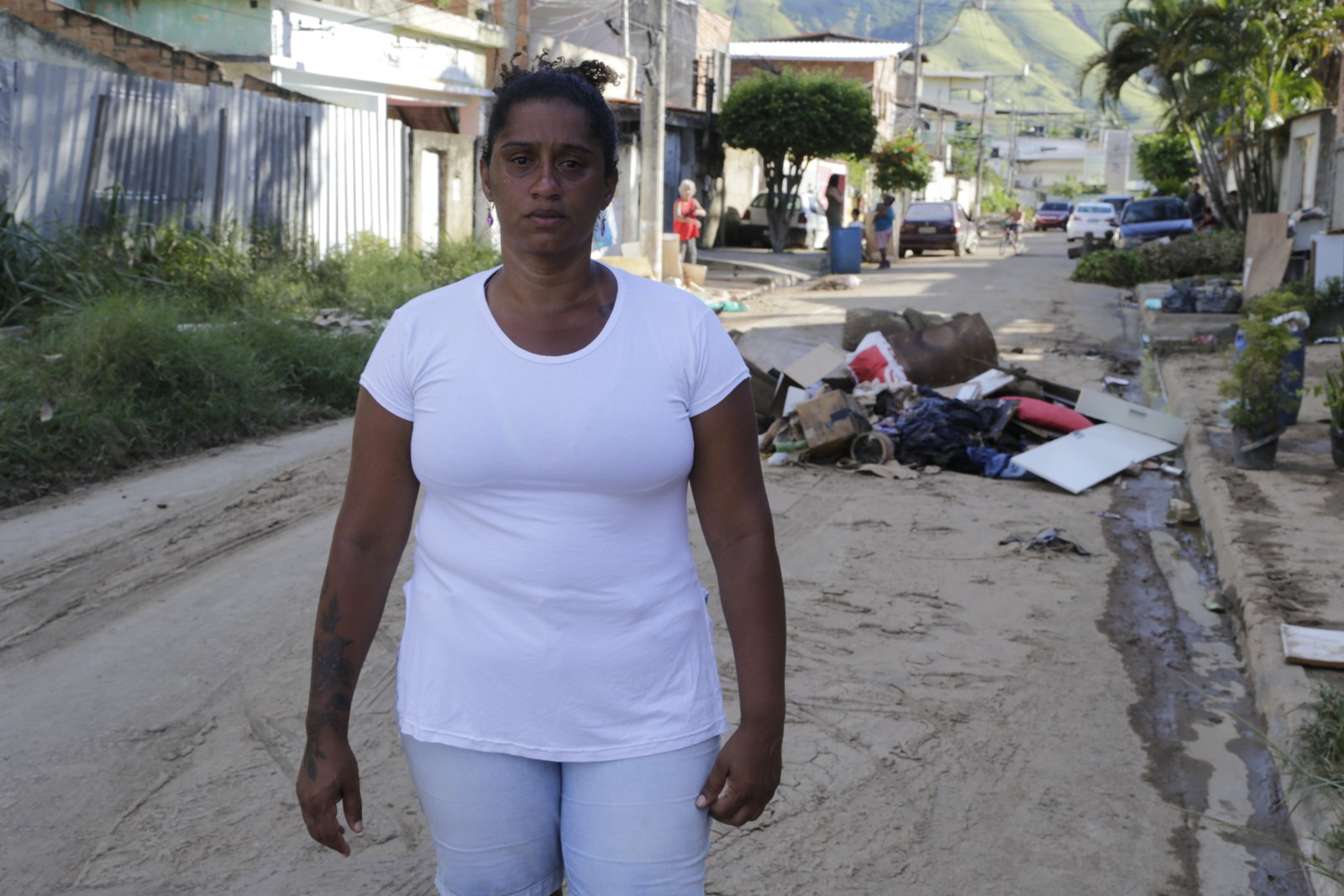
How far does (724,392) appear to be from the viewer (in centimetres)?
200

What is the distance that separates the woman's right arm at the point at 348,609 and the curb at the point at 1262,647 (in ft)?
8.45

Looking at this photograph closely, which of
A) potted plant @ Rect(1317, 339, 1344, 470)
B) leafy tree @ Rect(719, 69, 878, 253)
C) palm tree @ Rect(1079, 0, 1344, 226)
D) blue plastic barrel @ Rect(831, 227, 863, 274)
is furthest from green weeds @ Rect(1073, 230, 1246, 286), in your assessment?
potted plant @ Rect(1317, 339, 1344, 470)

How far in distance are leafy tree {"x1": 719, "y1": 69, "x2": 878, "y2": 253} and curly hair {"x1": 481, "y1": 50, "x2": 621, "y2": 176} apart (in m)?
31.1

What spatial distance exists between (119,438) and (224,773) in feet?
15.7

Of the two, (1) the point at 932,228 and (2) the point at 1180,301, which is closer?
(2) the point at 1180,301

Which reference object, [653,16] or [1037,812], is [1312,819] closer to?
[1037,812]

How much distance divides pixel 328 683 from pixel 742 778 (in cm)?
70

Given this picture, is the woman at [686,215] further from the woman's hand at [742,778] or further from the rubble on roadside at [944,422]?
the woman's hand at [742,778]

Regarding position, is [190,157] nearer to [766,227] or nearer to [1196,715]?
[1196,715]

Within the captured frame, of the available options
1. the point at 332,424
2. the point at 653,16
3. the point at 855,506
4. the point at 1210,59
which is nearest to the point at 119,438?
the point at 332,424

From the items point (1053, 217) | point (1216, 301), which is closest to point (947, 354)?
point (1216, 301)

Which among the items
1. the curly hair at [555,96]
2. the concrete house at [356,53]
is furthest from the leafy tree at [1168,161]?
the curly hair at [555,96]

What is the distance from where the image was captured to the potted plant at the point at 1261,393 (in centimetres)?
840

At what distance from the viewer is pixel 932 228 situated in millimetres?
34844
